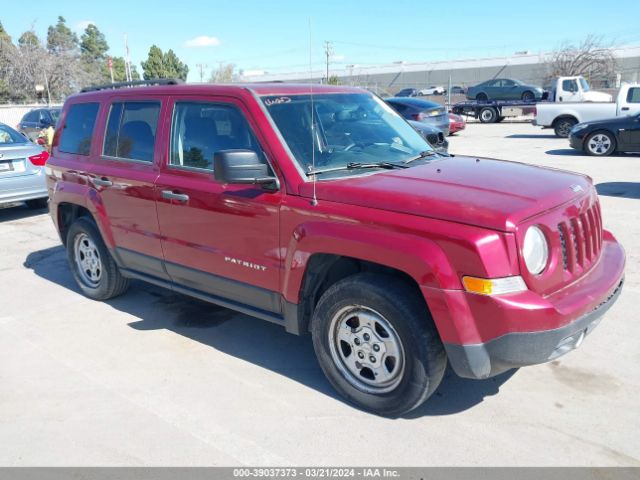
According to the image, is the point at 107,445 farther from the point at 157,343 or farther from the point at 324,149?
the point at 324,149

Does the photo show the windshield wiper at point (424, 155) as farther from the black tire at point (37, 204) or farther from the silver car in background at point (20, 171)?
the black tire at point (37, 204)

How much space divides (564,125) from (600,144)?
5045mm

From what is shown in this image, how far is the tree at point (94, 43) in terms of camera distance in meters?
97.2

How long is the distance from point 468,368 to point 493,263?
1.93 feet

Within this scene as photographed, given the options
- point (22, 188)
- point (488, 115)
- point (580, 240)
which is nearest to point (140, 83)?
point (580, 240)

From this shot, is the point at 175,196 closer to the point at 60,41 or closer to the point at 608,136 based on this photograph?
the point at 608,136

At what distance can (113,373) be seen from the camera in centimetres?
411

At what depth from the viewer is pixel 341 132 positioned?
4109 millimetres

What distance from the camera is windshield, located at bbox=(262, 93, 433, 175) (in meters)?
3.79

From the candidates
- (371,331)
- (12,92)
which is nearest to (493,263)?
(371,331)

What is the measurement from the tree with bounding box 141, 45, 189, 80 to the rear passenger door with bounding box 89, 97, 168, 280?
64509 mm

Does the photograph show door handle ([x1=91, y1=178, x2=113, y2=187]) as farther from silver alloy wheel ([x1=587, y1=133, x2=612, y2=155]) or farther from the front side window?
silver alloy wheel ([x1=587, y1=133, x2=612, y2=155])

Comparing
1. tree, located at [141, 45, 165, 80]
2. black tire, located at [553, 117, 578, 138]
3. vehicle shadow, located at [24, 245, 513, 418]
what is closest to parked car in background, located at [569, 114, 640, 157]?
black tire, located at [553, 117, 578, 138]

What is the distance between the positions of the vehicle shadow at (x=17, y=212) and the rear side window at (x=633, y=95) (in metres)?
15.9
